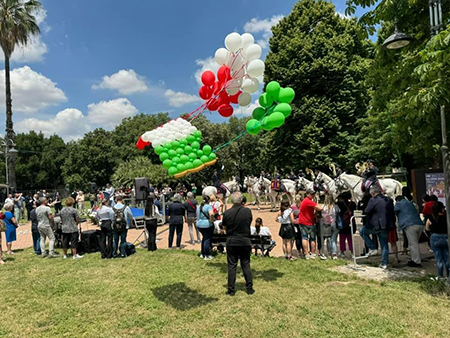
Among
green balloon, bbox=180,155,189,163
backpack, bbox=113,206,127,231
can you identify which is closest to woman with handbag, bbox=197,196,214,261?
green balloon, bbox=180,155,189,163

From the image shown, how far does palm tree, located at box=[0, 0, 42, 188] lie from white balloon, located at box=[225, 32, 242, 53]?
2048cm

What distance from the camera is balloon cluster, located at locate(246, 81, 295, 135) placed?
727 cm

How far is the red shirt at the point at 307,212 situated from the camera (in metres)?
7.80

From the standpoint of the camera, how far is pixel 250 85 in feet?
26.2

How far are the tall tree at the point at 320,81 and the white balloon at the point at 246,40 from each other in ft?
55.4

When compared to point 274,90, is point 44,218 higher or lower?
lower

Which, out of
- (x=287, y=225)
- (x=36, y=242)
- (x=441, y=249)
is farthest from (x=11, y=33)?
(x=441, y=249)

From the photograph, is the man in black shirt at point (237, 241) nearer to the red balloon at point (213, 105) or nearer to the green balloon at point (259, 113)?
the green balloon at point (259, 113)

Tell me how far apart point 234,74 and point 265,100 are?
4.35ft

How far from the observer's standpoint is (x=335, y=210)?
7.82 m

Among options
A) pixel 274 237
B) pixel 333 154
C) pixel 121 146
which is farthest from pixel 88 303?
pixel 121 146

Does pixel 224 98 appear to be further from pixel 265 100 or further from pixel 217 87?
pixel 265 100

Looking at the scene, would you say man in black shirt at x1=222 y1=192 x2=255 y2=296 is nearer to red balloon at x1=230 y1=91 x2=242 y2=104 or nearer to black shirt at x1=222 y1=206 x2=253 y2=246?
black shirt at x1=222 y1=206 x2=253 y2=246

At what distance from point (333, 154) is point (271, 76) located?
28.6ft
